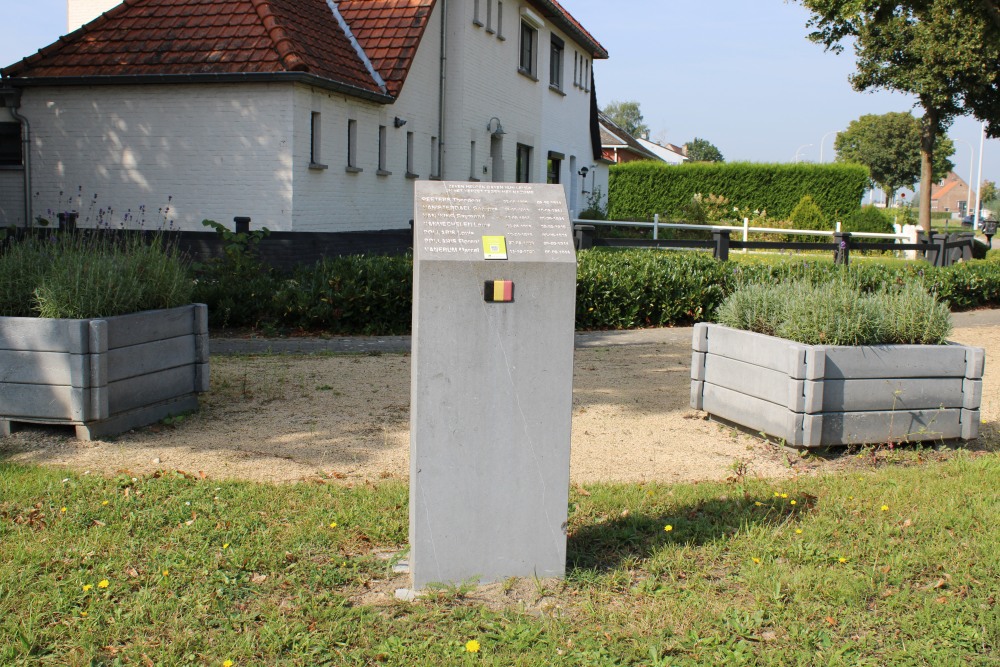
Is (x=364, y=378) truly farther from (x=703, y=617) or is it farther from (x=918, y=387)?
(x=703, y=617)

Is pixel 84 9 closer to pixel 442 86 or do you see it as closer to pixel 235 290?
pixel 442 86

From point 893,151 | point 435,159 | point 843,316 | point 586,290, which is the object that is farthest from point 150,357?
point 893,151

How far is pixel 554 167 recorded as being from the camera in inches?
1259

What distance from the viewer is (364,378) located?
8922 millimetres

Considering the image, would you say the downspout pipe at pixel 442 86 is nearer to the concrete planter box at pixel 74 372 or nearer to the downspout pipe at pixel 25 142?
the downspout pipe at pixel 25 142

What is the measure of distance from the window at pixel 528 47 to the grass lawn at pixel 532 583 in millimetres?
23123

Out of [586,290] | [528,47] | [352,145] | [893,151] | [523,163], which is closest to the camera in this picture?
[586,290]

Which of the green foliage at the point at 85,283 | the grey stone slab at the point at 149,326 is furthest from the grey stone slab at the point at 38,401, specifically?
the green foliage at the point at 85,283

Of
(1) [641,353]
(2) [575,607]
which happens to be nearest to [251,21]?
(1) [641,353]

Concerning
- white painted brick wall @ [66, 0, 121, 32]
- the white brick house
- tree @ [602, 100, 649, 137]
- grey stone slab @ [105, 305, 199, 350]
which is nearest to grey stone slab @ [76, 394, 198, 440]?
grey stone slab @ [105, 305, 199, 350]

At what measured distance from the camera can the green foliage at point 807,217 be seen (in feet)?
117

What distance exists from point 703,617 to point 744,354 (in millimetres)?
3139

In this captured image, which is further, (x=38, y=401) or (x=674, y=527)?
(x=38, y=401)

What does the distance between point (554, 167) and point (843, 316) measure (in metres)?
26.0
